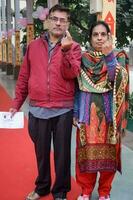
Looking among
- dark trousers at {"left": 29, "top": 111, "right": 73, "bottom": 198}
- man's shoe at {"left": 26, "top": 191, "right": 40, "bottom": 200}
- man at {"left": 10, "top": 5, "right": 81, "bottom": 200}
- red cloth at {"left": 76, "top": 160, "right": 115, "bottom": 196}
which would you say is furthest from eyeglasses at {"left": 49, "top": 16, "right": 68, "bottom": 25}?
man's shoe at {"left": 26, "top": 191, "right": 40, "bottom": 200}

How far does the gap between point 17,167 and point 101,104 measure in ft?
6.31

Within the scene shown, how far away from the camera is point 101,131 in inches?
153

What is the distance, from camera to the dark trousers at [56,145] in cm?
396

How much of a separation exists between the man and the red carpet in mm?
528

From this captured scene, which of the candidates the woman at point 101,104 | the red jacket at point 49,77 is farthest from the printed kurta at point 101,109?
the red jacket at point 49,77

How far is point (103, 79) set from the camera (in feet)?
12.5

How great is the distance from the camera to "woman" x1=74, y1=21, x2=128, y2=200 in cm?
377

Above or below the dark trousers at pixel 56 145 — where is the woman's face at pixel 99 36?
above

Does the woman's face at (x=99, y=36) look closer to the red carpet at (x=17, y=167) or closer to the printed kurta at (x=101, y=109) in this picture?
the printed kurta at (x=101, y=109)

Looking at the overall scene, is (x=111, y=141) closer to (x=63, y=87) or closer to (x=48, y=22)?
(x=63, y=87)

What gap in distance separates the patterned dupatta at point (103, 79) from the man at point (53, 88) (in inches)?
3.9

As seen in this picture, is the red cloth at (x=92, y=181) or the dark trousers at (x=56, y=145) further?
the red cloth at (x=92, y=181)

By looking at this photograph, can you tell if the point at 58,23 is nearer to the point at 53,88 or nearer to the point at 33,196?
the point at 53,88

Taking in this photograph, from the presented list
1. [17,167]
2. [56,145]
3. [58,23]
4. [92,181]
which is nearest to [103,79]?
[58,23]
